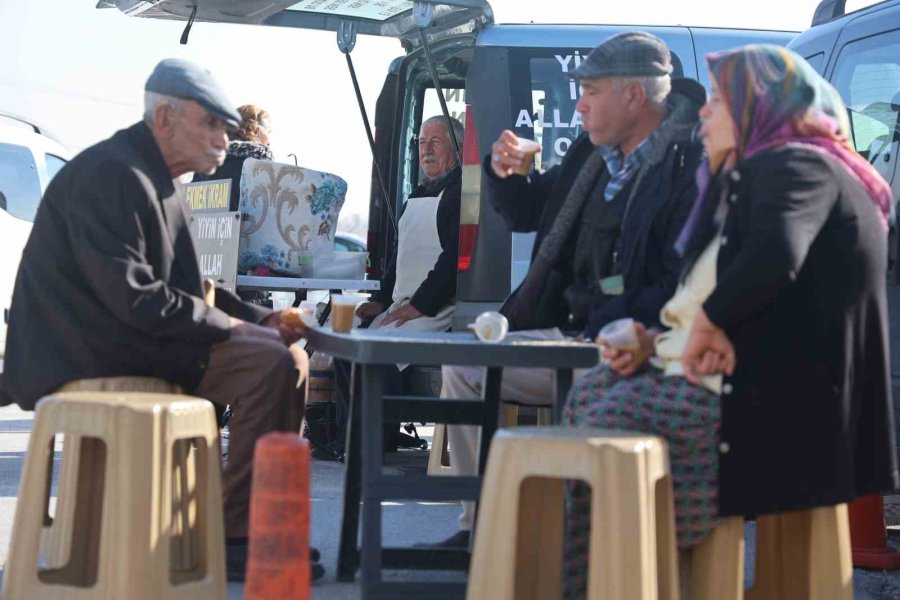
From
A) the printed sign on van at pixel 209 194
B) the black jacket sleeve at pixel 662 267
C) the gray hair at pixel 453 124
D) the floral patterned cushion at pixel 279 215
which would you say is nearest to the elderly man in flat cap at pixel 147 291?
the black jacket sleeve at pixel 662 267

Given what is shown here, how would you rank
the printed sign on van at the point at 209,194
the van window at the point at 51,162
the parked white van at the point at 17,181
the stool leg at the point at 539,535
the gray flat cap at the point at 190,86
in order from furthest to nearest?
the van window at the point at 51,162
the parked white van at the point at 17,181
the printed sign on van at the point at 209,194
the gray flat cap at the point at 190,86
the stool leg at the point at 539,535

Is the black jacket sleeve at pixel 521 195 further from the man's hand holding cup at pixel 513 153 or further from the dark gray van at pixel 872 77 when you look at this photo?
the dark gray van at pixel 872 77

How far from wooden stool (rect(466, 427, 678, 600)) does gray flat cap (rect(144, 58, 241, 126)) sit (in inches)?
62.8

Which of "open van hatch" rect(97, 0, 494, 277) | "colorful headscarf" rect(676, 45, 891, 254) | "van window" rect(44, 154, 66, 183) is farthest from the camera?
"van window" rect(44, 154, 66, 183)

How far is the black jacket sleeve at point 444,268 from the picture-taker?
681 cm

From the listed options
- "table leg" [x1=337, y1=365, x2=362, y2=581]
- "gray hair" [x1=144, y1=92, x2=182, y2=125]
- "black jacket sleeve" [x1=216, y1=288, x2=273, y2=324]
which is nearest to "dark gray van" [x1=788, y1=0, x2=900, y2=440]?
"table leg" [x1=337, y1=365, x2=362, y2=581]

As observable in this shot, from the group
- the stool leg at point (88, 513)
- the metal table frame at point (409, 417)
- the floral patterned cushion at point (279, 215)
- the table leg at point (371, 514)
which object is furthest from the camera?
the floral patterned cushion at point (279, 215)

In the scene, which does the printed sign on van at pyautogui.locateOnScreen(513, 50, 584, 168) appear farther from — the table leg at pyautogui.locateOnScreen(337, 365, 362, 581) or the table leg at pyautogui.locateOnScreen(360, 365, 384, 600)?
the table leg at pyautogui.locateOnScreen(360, 365, 384, 600)

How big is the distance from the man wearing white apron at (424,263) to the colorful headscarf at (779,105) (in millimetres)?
3240

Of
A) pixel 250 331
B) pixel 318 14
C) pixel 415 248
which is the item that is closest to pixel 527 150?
pixel 250 331

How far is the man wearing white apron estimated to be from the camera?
6832mm

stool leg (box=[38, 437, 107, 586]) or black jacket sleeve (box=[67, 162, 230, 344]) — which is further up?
black jacket sleeve (box=[67, 162, 230, 344])

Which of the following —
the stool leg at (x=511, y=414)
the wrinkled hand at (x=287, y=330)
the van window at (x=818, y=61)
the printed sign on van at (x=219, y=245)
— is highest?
the van window at (x=818, y=61)

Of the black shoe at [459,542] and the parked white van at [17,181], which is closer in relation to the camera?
the black shoe at [459,542]
